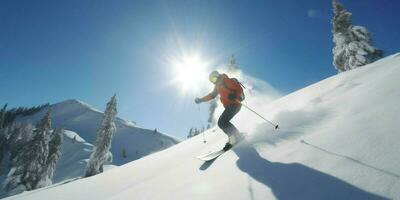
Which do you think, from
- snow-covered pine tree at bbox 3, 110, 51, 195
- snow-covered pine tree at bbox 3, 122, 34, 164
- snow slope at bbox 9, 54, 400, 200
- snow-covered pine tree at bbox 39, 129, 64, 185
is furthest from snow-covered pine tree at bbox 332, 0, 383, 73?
snow-covered pine tree at bbox 3, 122, 34, 164

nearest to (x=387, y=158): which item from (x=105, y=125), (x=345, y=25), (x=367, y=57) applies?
(x=367, y=57)

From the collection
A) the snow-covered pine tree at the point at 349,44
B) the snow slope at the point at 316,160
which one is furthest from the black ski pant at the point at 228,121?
the snow-covered pine tree at the point at 349,44

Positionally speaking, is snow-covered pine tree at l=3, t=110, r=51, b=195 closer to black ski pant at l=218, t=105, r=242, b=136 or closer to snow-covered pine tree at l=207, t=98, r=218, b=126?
snow-covered pine tree at l=207, t=98, r=218, b=126

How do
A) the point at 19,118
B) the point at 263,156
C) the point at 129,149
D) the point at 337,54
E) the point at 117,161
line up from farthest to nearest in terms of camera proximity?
the point at 19,118 → the point at 129,149 → the point at 117,161 → the point at 337,54 → the point at 263,156

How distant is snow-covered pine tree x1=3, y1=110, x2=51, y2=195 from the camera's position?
38312 mm

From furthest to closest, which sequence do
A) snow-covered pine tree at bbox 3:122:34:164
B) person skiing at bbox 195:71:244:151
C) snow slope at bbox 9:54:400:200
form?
snow-covered pine tree at bbox 3:122:34:164, person skiing at bbox 195:71:244:151, snow slope at bbox 9:54:400:200

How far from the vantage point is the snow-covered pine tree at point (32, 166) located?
38.3m

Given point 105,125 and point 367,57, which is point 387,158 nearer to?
point 367,57

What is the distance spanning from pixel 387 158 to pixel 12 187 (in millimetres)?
47897

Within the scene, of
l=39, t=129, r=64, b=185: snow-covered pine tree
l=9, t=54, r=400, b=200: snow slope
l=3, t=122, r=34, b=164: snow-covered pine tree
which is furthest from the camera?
l=3, t=122, r=34, b=164: snow-covered pine tree

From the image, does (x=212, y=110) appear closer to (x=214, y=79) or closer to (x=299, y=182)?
(x=214, y=79)

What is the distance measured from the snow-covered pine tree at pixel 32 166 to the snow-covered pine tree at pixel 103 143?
927 centimetres

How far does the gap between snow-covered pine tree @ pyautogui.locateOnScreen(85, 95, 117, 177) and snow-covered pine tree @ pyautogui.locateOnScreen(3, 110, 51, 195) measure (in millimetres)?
9272

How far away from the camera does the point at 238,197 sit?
3598mm
